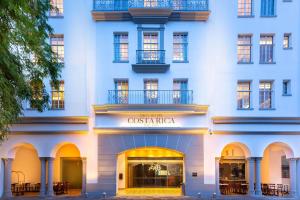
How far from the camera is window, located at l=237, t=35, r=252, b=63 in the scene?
2417 cm

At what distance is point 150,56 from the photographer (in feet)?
78.4

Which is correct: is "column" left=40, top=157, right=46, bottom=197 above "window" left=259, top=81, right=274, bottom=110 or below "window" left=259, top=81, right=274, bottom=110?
below

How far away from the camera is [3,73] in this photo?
1423cm

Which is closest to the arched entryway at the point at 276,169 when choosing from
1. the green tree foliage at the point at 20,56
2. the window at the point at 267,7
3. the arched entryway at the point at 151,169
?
the arched entryway at the point at 151,169

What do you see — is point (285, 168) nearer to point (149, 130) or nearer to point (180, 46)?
point (149, 130)

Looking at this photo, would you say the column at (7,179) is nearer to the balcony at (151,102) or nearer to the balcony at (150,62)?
the balcony at (151,102)

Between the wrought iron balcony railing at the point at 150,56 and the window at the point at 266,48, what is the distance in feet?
23.8

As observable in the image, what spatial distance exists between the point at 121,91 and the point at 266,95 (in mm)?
10517

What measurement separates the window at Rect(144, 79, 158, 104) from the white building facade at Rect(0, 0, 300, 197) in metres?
0.07

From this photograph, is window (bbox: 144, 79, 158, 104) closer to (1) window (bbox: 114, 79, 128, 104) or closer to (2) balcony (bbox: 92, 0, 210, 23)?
(1) window (bbox: 114, 79, 128, 104)

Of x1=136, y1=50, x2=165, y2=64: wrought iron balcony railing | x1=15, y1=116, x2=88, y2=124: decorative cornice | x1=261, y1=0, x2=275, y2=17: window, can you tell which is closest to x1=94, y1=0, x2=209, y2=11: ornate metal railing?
x1=136, y1=50, x2=165, y2=64: wrought iron balcony railing

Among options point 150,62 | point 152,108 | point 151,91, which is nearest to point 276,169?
point 152,108

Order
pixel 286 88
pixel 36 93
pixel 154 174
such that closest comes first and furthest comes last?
pixel 36 93 → pixel 286 88 → pixel 154 174

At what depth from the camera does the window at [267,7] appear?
79.2 feet
